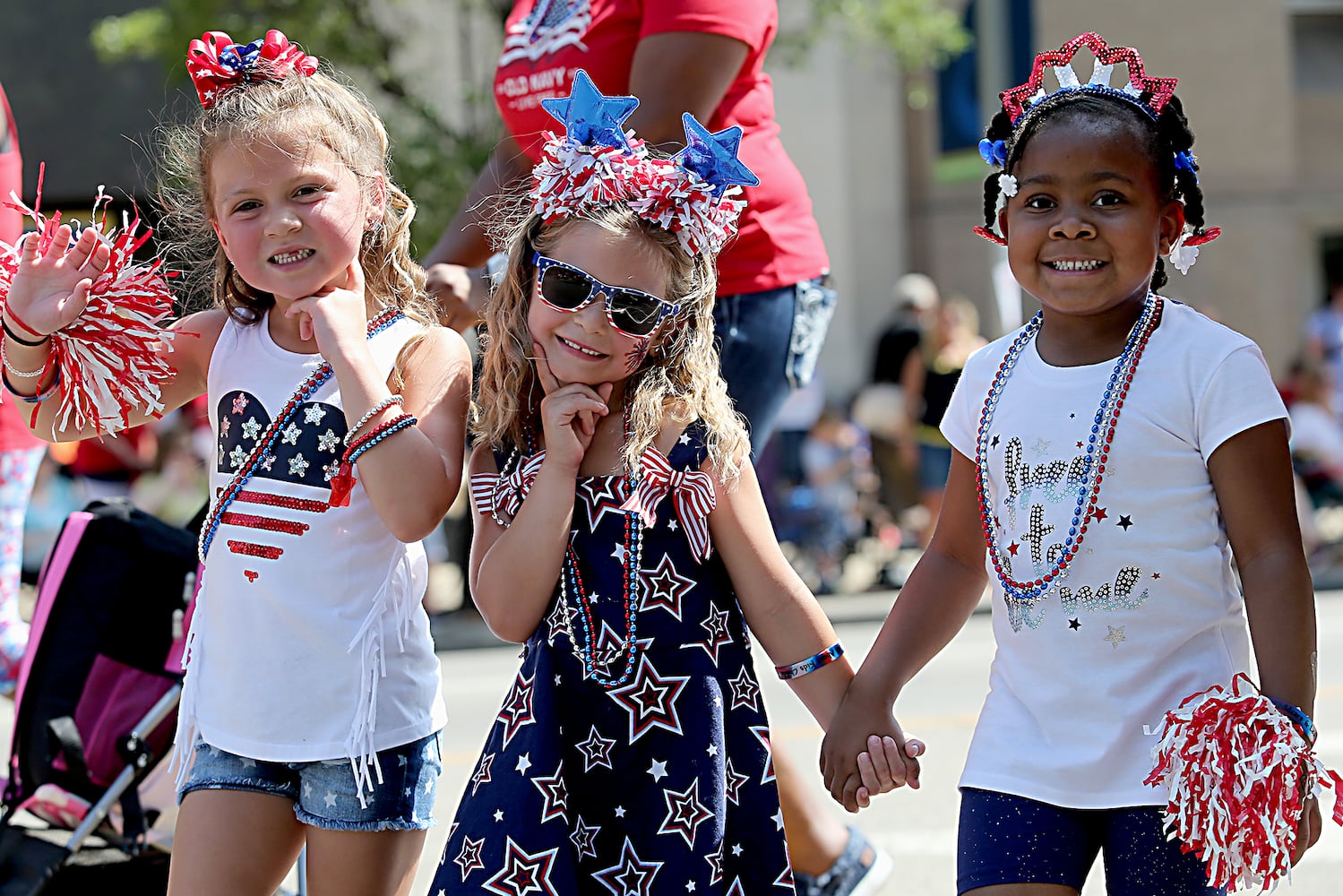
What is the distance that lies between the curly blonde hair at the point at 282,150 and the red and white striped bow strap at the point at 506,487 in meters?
0.40

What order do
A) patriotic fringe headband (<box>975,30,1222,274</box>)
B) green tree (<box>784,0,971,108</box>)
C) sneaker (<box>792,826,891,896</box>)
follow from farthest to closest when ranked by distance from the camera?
green tree (<box>784,0,971,108</box>) < sneaker (<box>792,826,891,896</box>) < patriotic fringe headband (<box>975,30,1222,274</box>)

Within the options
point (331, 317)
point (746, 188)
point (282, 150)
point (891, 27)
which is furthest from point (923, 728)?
point (891, 27)

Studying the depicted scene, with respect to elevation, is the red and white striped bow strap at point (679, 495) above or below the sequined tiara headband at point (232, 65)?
below

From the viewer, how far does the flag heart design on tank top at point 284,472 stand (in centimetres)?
272

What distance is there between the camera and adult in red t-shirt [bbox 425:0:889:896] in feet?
10.4

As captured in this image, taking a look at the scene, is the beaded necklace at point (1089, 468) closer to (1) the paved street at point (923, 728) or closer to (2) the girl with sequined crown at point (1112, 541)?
(2) the girl with sequined crown at point (1112, 541)

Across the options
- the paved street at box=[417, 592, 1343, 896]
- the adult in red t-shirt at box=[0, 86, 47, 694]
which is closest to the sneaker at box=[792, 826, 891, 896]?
the paved street at box=[417, 592, 1343, 896]

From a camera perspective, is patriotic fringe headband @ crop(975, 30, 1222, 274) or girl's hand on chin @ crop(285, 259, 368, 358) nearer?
patriotic fringe headband @ crop(975, 30, 1222, 274)

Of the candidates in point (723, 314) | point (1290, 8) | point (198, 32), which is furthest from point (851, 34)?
point (723, 314)

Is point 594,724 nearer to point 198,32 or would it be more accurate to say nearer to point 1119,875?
point 1119,875

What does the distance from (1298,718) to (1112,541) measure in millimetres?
391

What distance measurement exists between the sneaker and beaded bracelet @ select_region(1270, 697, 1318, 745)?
136 centimetres

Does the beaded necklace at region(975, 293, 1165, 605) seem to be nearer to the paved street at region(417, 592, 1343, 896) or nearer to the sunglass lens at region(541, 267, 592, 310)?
the sunglass lens at region(541, 267, 592, 310)

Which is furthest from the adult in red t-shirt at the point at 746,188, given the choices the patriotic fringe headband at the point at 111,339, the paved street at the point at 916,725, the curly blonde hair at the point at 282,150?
the paved street at the point at 916,725
